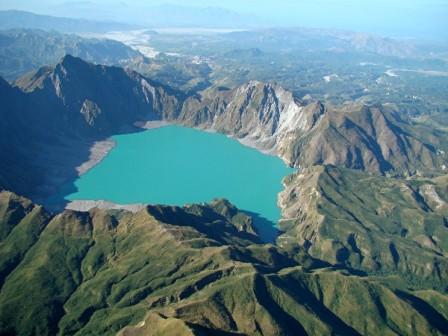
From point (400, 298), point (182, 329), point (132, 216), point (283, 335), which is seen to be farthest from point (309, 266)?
point (182, 329)

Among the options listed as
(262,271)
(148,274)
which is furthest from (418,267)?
(148,274)

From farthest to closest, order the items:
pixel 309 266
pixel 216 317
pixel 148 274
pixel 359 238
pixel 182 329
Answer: pixel 359 238, pixel 309 266, pixel 148 274, pixel 216 317, pixel 182 329

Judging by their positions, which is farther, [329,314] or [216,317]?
[329,314]

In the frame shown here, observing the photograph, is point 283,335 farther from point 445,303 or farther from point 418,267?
point 418,267

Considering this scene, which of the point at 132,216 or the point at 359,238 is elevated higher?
the point at 132,216

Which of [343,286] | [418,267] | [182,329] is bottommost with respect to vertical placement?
[418,267]

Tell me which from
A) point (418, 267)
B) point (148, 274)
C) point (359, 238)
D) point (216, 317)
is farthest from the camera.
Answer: point (359, 238)
